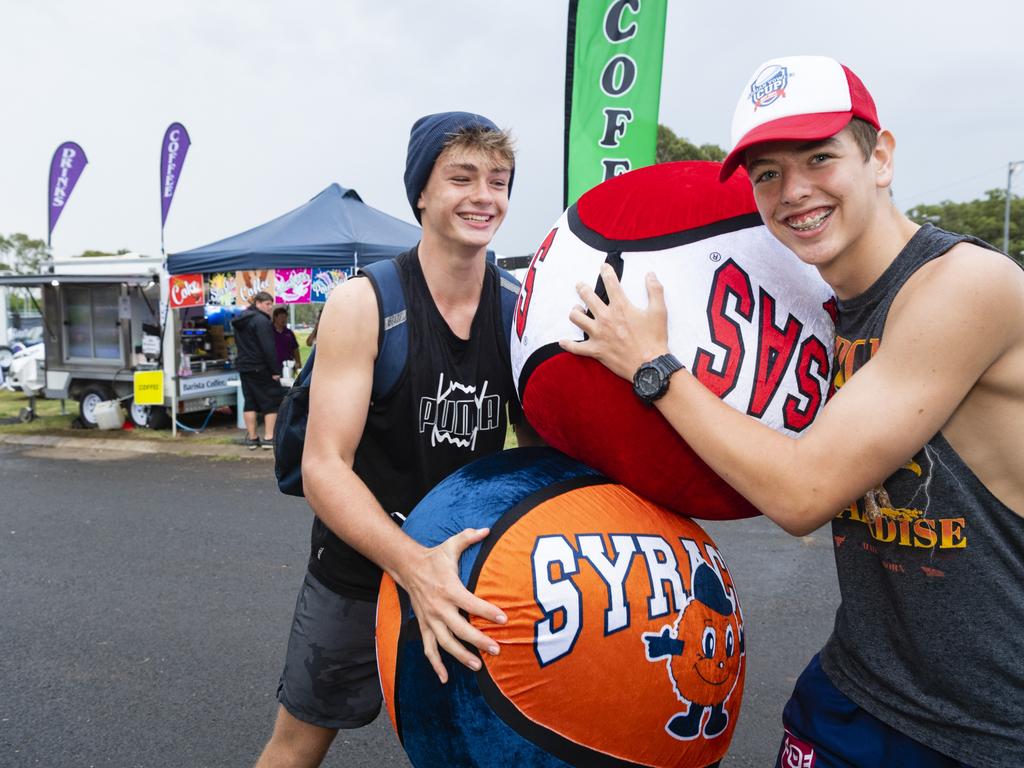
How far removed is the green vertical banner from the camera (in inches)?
250

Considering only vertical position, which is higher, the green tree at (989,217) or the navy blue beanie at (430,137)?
the green tree at (989,217)

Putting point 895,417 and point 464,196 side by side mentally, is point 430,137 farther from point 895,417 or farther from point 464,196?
point 895,417

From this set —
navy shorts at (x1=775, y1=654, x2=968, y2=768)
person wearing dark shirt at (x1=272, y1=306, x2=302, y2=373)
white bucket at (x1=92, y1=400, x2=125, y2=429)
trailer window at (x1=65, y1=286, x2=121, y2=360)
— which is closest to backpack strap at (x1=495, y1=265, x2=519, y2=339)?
navy shorts at (x1=775, y1=654, x2=968, y2=768)

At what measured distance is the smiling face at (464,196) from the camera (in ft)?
6.65

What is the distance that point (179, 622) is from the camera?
14.3ft

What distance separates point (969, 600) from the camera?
56.6 inches

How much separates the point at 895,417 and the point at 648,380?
0.41 m

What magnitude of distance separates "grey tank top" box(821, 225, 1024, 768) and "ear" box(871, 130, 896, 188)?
0.12m

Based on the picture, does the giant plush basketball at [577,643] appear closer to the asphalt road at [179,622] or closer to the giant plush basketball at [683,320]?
the giant plush basketball at [683,320]

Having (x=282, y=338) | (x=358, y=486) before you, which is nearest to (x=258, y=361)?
(x=282, y=338)

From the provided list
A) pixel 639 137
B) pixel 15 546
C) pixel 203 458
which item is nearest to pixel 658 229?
pixel 639 137

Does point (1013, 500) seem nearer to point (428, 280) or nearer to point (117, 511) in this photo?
point (428, 280)

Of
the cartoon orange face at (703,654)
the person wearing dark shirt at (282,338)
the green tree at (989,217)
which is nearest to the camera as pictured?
the cartoon orange face at (703,654)

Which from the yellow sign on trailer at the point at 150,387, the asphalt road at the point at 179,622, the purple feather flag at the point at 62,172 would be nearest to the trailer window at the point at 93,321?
the yellow sign on trailer at the point at 150,387
